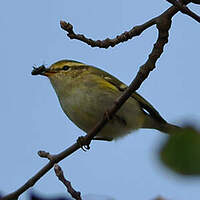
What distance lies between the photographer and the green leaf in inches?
22.8

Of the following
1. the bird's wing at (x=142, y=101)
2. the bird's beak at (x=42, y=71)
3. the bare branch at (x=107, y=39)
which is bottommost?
the bird's wing at (x=142, y=101)

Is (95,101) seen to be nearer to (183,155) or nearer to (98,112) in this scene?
(98,112)

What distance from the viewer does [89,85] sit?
15.3ft

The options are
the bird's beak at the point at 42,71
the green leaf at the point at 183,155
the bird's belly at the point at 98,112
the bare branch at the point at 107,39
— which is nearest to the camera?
the green leaf at the point at 183,155

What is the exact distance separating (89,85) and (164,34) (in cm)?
212

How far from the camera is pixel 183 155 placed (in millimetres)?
583

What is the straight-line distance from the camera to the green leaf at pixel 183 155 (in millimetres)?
580

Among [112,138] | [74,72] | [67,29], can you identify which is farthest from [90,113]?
[67,29]

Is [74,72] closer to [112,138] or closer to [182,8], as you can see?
[112,138]

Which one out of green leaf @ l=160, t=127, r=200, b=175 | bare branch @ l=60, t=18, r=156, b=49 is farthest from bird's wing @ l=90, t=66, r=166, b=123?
green leaf @ l=160, t=127, r=200, b=175

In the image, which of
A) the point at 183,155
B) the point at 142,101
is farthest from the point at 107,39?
the point at 183,155

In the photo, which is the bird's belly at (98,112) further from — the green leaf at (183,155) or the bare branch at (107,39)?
the green leaf at (183,155)

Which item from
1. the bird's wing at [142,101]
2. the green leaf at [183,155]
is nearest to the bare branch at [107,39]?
the bird's wing at [142,101]

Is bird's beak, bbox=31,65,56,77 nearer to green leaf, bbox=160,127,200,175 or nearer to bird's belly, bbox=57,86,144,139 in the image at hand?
bird's belly, bbox=57,86,144,139
